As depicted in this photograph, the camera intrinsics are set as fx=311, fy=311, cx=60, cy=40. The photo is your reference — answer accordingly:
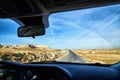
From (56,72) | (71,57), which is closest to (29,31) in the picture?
(71,57)

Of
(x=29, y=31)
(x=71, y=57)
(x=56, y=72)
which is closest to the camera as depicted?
(x=56, y=72)

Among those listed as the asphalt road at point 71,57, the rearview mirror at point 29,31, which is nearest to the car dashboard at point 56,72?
the rearview mirror at point 29,31

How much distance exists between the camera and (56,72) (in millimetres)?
2475

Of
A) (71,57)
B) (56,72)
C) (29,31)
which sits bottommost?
(56,72)

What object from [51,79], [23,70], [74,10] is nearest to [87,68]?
[51,79]

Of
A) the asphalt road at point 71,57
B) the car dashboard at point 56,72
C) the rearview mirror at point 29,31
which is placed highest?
the rearview mirror at point 29,31

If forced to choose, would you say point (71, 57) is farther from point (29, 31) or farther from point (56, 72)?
point (56, 72)

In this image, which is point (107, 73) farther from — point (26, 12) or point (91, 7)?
point (26, 12)

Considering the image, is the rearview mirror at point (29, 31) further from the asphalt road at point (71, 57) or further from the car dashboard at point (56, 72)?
the car dashboard at point (56, 72)

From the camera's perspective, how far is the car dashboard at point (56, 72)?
2404mm

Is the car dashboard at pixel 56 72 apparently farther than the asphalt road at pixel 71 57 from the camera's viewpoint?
No

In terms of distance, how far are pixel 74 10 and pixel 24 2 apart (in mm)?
609

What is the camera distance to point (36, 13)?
3832 millimetres

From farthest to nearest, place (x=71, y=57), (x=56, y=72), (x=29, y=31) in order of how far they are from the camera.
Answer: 1. (x=71, y=57)
2. (x=29, y=31)
3. (x=56, y=72)
